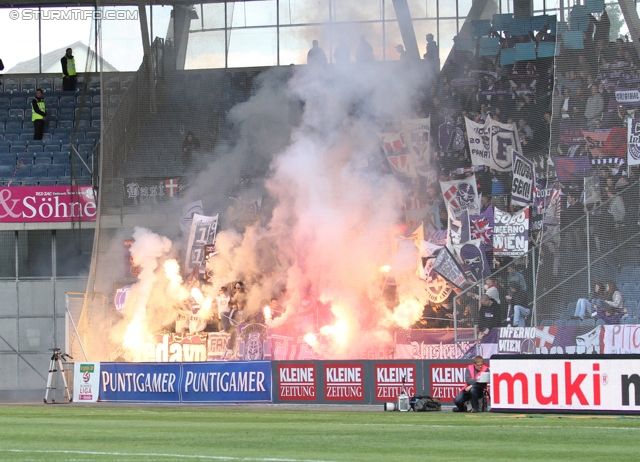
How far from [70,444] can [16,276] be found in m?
19.2

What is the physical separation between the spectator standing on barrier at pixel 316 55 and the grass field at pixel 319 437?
467 inches

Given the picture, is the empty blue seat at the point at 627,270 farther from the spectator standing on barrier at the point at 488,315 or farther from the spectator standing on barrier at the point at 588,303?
the spectator standing on barrier at the point at 488,315

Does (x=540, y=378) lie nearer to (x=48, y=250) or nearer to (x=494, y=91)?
(x=494, y=91)

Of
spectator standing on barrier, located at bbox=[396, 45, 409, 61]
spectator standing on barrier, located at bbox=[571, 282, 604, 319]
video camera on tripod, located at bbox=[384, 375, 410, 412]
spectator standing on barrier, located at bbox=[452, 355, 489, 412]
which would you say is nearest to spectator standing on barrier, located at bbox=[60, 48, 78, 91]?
spectator standing on barrier, located at bbox=[396, 45, 409, 61]

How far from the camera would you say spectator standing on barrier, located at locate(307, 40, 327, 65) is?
27.2m

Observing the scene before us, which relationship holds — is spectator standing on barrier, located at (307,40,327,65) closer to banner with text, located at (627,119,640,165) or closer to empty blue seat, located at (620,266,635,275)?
banner with text, located at (627,119,640,165)

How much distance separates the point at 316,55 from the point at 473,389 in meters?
11.8

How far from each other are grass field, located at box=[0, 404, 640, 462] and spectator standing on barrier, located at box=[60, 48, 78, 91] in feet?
58.9

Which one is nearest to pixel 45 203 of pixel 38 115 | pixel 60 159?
pixel 60 159

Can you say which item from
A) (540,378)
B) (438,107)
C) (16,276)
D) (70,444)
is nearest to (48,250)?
(16,276)

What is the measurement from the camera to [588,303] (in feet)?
65.2

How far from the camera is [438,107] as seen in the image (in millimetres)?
25203

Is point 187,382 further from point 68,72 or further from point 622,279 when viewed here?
point 68,72
